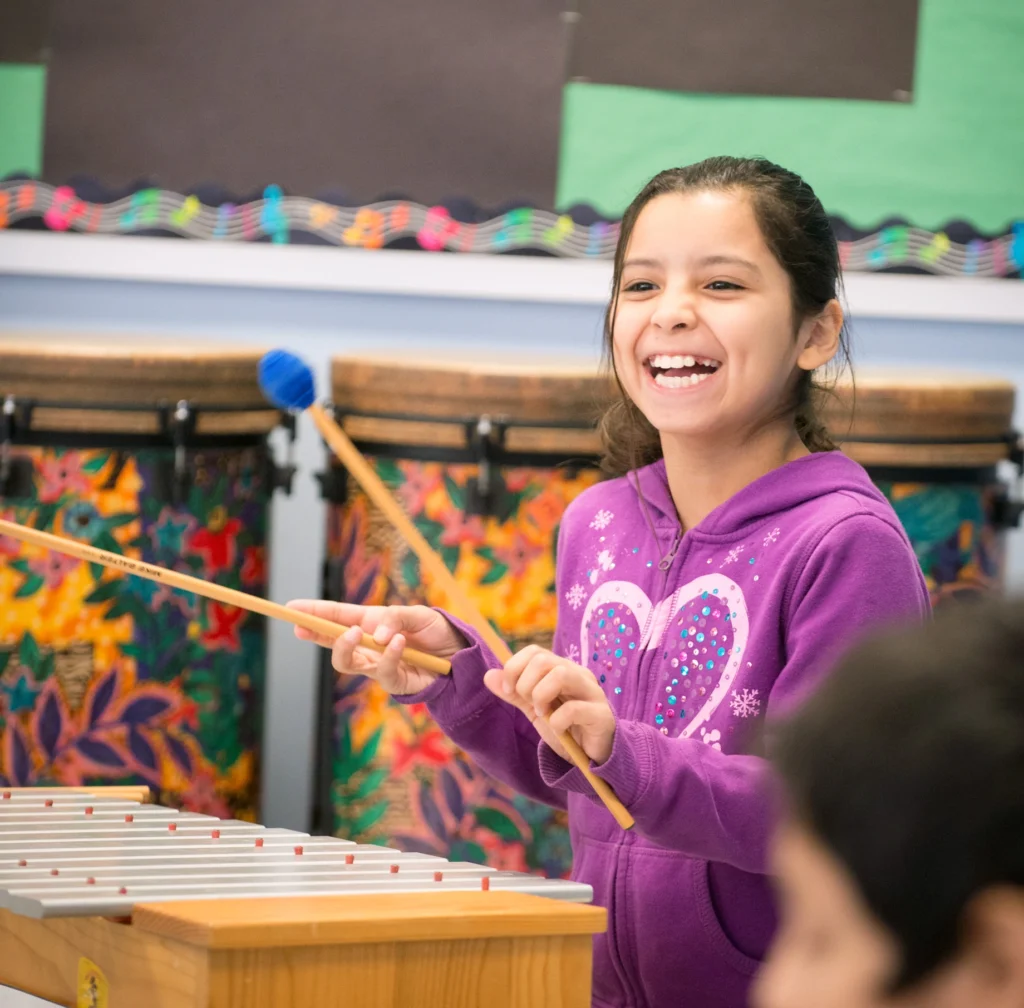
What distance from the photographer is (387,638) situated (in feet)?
4.84

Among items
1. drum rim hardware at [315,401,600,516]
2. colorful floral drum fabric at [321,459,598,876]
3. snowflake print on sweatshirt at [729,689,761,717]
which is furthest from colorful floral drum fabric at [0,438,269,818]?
snowflake print on sweatshirt at [729,689,761,717]

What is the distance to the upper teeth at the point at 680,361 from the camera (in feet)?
4.92

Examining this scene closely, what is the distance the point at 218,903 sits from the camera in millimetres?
1148

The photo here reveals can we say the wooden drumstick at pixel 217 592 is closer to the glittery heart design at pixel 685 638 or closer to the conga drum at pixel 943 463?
the glittery heart design at pixel 685 638

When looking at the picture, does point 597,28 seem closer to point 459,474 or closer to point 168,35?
point 168,35

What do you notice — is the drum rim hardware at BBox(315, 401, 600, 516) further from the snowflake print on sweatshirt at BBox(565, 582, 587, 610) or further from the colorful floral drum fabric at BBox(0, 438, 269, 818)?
the snowflake print on sweatshirt at BBox(565, 582, 587, 610)

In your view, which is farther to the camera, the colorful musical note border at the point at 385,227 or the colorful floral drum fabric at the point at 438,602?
the colorful musical note border at the point at 385,227

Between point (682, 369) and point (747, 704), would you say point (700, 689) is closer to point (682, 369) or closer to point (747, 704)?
point (747, 704)

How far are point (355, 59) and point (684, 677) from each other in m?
1.71

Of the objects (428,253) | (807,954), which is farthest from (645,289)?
(428,253)

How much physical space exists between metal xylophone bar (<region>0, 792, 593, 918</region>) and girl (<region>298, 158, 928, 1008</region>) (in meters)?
0.13

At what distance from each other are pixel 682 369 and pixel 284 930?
63 cm

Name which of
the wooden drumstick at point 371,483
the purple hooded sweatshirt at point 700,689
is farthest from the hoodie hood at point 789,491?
the wooden drumstick at point 371,483

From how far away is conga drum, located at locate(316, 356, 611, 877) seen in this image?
7.71ft
